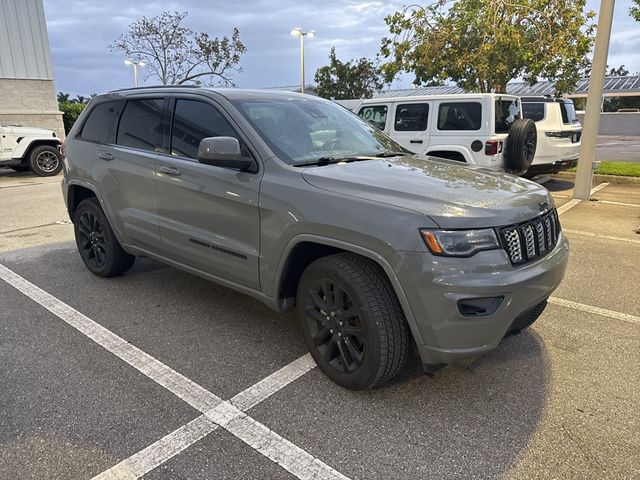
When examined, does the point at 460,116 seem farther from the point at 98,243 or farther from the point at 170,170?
the point at 98,243

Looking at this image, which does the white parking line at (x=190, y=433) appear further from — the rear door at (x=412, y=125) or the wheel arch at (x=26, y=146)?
the wheel arch at (x=26, y=146)

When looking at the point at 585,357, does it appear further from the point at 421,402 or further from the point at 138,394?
the point at 138,394

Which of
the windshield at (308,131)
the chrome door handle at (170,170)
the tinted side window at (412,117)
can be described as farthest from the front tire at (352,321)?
the tinted side window at (412,117)

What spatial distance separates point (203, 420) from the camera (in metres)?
2.64

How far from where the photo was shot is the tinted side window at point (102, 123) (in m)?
4.51

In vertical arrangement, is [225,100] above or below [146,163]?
above

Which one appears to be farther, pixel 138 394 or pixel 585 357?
pixel 585 357

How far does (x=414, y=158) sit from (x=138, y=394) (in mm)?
2487

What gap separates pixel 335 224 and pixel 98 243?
306cm

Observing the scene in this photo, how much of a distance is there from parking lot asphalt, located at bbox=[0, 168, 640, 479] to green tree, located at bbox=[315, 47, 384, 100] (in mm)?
33357

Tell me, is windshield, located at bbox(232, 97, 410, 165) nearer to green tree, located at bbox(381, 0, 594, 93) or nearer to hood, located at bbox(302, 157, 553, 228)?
hood, located at bbox(302, 157, 553, 228)

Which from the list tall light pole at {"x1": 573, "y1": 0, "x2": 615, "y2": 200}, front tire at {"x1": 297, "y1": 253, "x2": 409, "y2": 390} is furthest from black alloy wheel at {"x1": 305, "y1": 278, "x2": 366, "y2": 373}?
tall light pole at {"x1": 573, "y1": 0, "x2": 615, "y2": 200}

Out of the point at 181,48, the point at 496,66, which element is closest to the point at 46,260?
the point at 496,66

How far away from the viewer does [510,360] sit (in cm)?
326
